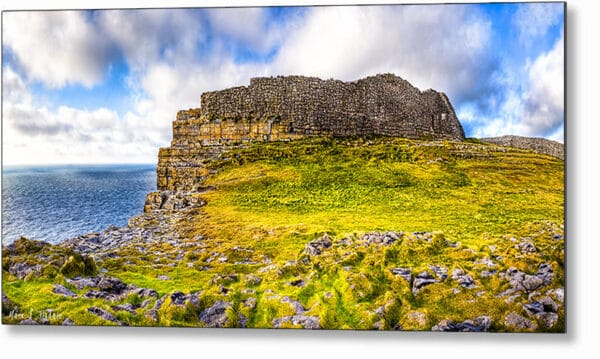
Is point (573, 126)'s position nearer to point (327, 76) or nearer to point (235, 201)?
point (327, 76)

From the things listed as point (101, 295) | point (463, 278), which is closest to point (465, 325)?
point (463, 278)

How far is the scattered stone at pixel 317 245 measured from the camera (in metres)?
5.51

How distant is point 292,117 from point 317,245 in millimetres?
1770

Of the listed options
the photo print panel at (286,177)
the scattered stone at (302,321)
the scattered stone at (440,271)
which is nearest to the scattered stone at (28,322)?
the photo print panel at (286,177)

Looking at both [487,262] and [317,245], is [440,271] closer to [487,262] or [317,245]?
[487,262]

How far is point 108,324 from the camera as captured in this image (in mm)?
5473

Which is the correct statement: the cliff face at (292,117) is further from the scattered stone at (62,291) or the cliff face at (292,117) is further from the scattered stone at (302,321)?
the scattered stone at (302,321)

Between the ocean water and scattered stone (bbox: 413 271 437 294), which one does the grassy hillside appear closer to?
scattered stone (bbox: 413 271 437 294)

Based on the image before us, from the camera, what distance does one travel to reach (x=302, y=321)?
17.4ft

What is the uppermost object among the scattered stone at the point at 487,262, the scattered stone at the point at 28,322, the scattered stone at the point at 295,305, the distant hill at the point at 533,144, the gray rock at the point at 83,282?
the distant hill at the point at 533,144

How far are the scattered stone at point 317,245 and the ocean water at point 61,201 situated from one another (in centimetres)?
208

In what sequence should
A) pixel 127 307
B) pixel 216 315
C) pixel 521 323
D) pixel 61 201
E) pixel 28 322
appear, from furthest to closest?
pixel 61 201 → pixel 28 322 → pixel 127 307 → pixel 216 315 → pixel 521 323

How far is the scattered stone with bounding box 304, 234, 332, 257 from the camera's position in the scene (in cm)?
551

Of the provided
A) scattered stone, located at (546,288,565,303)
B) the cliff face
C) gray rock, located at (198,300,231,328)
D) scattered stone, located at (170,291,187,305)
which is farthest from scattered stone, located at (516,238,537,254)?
scattered stone, located at (170,291,187,305)
